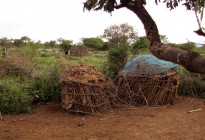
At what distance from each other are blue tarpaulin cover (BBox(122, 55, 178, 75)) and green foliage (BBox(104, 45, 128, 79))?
0.92 meters

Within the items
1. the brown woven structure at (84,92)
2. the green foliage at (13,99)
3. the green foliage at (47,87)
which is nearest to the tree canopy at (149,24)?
the brown woven structure at (84,92)

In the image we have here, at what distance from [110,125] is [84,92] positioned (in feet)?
4.46

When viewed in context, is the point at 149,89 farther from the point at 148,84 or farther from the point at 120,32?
the point at 120,32

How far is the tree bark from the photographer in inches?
67.5

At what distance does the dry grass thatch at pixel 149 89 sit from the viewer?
896 cm

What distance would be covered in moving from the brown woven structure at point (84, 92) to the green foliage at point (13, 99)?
3.09 feet

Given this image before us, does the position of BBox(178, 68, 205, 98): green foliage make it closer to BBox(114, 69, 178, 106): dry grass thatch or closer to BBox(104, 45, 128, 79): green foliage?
BBox(114, 69, 178, 106): dry grass thatch

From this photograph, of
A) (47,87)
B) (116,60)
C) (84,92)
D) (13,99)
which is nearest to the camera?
(13,99)

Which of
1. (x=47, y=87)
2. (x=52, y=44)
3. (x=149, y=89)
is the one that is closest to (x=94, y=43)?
(x=52, y=44)

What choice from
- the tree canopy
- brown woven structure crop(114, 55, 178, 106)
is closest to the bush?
brown woven structure crop(114, 55, 178, 106)

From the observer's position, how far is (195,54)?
1737 millimetres

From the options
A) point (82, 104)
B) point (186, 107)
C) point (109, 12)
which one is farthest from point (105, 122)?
point (109, 12)

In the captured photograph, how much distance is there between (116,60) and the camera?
1045 centimetres

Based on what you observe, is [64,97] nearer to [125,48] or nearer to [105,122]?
[105,122]
